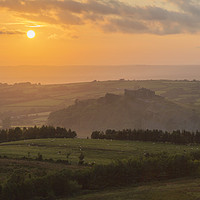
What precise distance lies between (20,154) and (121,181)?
3315 centimetres

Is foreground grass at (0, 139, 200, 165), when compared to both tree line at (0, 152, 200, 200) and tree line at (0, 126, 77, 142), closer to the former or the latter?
tree line at (0, 152, 200, 200)

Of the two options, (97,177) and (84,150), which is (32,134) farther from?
(97,177)

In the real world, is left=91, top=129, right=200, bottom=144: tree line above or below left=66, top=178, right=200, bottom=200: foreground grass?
above

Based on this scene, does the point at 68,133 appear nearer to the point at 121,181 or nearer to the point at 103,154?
the point at 103,154

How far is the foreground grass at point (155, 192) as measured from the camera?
1579 inches

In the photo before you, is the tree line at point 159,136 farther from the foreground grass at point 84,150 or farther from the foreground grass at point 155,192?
the foreground grass at point 155,192

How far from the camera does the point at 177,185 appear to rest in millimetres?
45938

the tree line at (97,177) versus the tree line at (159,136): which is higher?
the tree line at (159,136)

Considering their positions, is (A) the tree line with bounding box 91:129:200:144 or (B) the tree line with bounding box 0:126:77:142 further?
(B) the tree line with bounding box 0:126:77:142

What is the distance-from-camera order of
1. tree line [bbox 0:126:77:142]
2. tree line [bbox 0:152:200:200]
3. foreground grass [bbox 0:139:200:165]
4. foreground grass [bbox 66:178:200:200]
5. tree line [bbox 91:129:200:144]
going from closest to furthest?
foreground grass [bbox 66:178:200:200] → tree line [bbox 0:152:200:200] → foreground grass [bbox 0:139:200:165] → tree line [bbox 91:129:200:144] → tree line [bbox 0:126:77:142]

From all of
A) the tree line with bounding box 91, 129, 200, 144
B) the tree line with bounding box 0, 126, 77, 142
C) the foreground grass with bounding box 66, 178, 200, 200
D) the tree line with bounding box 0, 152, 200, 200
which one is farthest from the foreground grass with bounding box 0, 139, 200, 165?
the foreground grass with bounding box 66, 178, 200, 200

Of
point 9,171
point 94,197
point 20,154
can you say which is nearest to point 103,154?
point 20,154

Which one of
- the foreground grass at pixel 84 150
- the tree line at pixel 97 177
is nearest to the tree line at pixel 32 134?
the foreground grass at pixel 84 150

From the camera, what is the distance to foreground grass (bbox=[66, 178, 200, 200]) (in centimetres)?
4010
